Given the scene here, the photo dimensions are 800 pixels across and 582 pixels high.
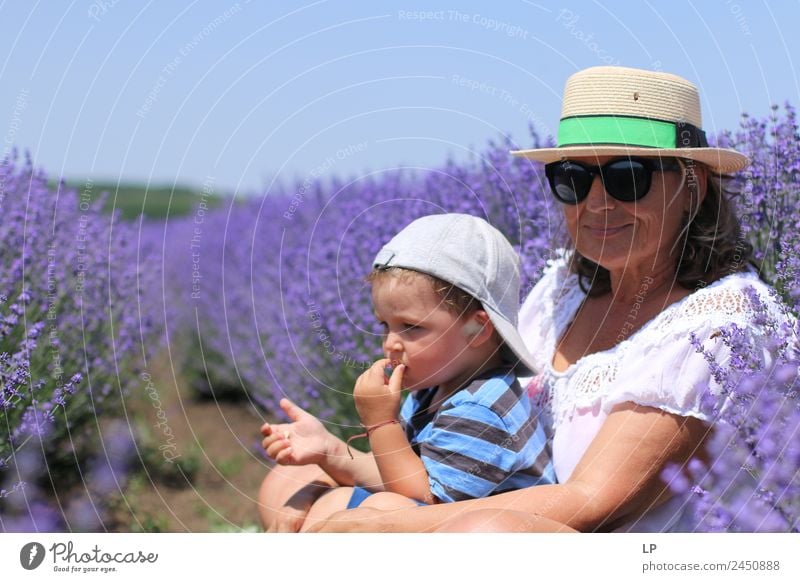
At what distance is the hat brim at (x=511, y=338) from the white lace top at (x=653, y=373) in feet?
0.38

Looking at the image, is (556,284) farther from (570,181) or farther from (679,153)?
(679,153)

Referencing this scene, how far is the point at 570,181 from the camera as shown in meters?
2.37

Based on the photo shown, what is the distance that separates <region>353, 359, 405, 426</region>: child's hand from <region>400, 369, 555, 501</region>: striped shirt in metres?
0.12

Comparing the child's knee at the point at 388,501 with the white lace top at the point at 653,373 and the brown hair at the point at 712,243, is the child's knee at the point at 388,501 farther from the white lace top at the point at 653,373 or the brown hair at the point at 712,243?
the brown hair at the point at 712,243

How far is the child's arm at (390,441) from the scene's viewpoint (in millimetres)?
2230

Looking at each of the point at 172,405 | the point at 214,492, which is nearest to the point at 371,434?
the point at 214,492

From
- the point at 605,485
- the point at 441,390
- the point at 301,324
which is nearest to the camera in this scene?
the point at 605,485

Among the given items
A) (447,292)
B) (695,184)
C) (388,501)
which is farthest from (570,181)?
(388,501)

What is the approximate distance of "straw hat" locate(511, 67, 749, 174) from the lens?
2273mm

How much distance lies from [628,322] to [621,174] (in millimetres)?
412

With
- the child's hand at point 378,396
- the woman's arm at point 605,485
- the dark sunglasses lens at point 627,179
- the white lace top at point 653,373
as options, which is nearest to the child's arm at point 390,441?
the child's hand at point 378,396

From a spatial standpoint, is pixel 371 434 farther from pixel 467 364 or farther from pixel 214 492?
pixel 214 492
